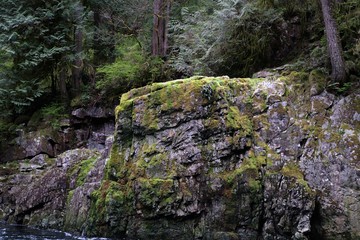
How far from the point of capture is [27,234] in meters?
10.8

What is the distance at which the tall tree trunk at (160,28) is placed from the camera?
62.0ft

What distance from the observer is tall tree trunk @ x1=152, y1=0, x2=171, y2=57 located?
18.9 m

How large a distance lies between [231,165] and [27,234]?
6175 mm

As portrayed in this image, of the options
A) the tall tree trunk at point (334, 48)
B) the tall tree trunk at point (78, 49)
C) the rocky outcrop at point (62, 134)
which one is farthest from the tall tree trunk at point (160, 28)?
the tall tree trunk at point (334, 48)

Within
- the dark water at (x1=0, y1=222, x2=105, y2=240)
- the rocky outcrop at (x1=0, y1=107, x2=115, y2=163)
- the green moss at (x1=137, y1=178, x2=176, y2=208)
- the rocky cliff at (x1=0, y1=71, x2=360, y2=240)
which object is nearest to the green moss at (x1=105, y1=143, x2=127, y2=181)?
the rocky cliff at (x1=0, y1=71, x2=360, y2=240)

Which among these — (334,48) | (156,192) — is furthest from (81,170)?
(334,48)

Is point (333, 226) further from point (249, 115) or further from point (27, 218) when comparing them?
point (27, 218)

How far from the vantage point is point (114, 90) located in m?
18.3

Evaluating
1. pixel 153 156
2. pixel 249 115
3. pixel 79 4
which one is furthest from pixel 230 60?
pixel 79 4

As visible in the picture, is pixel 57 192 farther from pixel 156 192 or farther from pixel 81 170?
pixel 156 192

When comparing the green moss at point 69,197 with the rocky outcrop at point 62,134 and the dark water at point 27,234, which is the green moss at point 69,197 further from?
the rocky outcrop at point 62,134

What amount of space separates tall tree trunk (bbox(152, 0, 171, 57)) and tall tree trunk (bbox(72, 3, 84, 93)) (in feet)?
11.9

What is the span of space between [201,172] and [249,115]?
220 centimetres

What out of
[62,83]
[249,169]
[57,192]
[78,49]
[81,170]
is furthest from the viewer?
[62,83]
